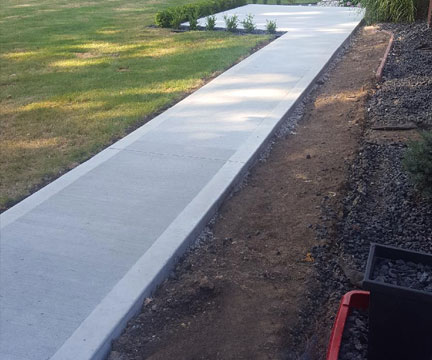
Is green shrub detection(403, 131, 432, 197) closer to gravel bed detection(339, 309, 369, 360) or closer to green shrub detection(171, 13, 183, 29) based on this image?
gravel bed detection(339, 309, 369, 360)

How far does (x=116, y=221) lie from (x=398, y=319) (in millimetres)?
2632

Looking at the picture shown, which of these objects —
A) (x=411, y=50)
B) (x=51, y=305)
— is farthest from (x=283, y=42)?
(x=51, y=305)

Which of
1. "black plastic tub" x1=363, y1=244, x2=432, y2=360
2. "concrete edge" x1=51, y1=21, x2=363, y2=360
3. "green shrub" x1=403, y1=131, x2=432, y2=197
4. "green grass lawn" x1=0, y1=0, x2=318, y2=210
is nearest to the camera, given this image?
"black plastic tub" x1=363, y1=244, x2=432, y2=360

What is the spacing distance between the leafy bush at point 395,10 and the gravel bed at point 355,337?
39.2ft

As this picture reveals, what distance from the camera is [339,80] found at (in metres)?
9.54

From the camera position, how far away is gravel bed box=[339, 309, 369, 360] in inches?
128

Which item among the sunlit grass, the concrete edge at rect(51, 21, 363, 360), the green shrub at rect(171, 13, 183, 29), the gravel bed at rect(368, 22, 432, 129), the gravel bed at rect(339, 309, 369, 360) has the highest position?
the green shrub at rect(171, 13, 183, 29)

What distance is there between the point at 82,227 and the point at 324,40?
29.8 feet

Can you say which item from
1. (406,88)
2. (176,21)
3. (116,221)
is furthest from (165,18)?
(116,221)

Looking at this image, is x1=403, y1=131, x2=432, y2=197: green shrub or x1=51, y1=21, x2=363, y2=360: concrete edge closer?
x1=51, y1=21, x2=363, y2=360: concrete edge

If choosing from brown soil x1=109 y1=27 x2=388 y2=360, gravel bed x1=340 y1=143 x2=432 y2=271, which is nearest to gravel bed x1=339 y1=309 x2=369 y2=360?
brown soil x1=109 y1=27 x2=388 y2=360

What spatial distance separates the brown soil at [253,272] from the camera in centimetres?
355

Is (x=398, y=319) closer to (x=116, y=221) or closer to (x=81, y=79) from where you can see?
(x=116, y=221)

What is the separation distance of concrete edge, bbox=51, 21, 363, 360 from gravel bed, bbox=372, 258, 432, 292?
155cm
